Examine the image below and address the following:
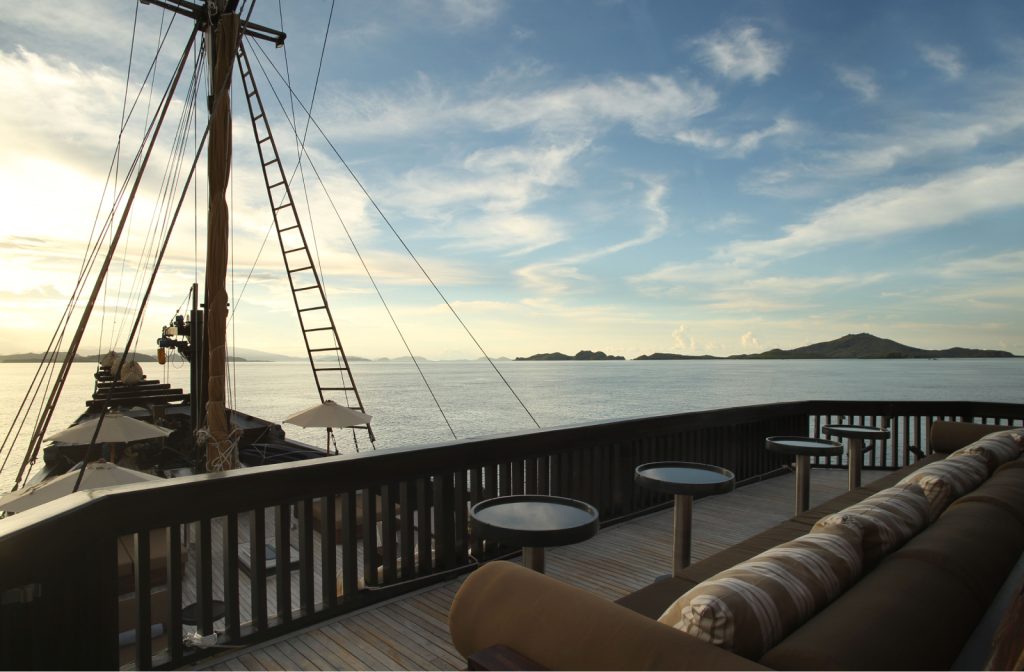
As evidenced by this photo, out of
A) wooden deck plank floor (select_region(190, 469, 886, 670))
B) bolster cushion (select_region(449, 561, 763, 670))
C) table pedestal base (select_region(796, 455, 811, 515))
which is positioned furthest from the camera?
table pedestal base (select_region(796, 455, 811, 515))

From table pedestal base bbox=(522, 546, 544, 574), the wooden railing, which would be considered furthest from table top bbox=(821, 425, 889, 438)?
table pedestal base bbox=(522, 546, 544, 574)

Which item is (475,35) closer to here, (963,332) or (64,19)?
(64,19)

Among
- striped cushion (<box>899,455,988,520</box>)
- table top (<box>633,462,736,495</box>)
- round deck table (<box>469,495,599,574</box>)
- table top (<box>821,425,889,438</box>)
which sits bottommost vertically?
round deck table (<box>469,495,599,574</box>)

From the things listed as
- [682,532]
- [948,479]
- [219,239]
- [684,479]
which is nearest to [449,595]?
[682,532]

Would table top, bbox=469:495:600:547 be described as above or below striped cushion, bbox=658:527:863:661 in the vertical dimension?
below

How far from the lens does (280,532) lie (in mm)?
2521

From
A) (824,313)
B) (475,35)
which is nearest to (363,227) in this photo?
(475,35)

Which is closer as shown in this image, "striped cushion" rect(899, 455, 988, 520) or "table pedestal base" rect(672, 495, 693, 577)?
"striped cushion" rect(899, 455, 988, 520)

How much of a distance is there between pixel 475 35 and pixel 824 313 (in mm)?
42745

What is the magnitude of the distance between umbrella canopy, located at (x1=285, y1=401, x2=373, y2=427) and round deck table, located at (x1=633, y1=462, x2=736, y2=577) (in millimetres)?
5468

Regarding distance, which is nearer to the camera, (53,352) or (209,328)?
(209,328)

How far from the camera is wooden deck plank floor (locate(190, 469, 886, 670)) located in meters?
2.36

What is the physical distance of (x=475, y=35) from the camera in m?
12.8

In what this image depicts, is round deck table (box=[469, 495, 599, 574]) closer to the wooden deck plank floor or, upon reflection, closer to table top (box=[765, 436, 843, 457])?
the wooden deck plank floor
